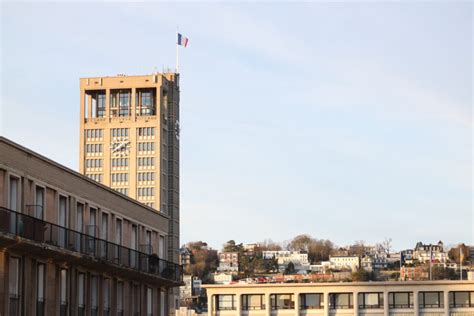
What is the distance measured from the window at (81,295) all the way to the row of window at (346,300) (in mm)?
78916

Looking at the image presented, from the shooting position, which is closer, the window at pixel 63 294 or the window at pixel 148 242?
the window at pixel 63 294

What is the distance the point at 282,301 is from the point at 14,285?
90729 millimetres

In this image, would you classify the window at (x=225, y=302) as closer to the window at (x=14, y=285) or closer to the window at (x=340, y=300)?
the window at (x=340, y=300)

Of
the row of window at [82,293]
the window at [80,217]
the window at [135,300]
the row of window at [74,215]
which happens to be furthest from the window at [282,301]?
the window at [80,217]

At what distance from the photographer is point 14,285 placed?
2106 inches

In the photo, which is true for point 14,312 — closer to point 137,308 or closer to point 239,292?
point 137,308

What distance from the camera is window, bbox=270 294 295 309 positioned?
14162 centimetres

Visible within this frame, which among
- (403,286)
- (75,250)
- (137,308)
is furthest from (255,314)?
(75,250)

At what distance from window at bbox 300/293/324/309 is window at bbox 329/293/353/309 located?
1.20 meters

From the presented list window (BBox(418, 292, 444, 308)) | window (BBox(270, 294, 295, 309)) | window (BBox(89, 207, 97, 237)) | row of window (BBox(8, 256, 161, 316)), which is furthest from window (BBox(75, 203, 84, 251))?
window (BBox(270, 294, 295, 309))

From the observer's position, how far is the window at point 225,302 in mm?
143625

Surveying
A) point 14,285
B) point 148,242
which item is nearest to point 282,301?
point 148,242

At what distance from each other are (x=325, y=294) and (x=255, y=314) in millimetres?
8712

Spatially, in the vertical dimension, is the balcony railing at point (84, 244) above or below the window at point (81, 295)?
above
